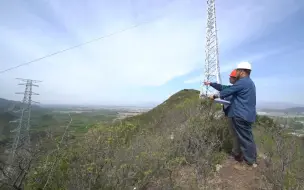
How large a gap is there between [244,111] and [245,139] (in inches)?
21.2

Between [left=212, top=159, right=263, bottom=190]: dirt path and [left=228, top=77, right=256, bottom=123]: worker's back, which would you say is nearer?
[left=212, top=159, right=263, bottom=190]: dirt path

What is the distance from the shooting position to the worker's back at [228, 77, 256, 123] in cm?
557

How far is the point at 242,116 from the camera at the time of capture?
5551 mm

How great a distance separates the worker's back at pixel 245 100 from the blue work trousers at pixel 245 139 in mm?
107

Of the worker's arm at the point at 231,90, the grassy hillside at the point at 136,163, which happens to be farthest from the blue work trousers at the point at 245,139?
the worker's arm at the point at 231,90

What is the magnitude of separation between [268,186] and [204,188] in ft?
3.54

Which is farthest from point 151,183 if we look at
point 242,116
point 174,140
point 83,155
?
point 242,116

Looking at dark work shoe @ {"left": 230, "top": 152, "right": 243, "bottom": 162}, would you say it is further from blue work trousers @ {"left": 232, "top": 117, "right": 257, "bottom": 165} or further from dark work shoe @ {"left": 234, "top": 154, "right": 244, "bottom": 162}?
blue work trousers @ {"left": 232, "top": 117, "right": 257, "bottom": 165}

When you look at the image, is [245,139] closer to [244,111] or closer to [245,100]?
[244,111]

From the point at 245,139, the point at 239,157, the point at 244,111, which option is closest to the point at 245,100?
the point at 244,111

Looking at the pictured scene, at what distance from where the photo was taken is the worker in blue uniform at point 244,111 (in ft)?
18.3

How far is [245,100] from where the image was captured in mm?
5605

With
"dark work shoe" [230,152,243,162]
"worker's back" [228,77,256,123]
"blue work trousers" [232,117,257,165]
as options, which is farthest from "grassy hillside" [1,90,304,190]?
"worker's back" [228,77,256,123]

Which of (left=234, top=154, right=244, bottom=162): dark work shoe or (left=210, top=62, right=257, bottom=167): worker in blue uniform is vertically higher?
(left=210, top=62, right=257, bottom=167): worker in blue uniform
